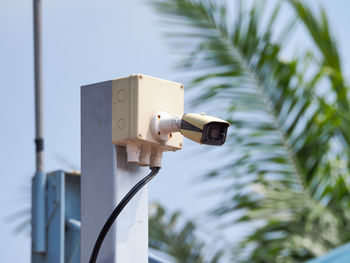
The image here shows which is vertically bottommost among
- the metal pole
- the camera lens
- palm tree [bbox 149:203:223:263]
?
palm tree [bbox 149:203:223:263]

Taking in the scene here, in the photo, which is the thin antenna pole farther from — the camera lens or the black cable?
the camera lens

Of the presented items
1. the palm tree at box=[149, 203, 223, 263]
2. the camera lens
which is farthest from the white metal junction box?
the palm tree at box=[149, 203, 223, 263]

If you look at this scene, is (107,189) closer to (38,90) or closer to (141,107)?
(141,107)

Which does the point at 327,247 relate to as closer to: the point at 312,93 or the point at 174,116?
the point at 312,93

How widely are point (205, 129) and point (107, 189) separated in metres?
0.28

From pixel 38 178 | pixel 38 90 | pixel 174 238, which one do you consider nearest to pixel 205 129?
pixel 38 178

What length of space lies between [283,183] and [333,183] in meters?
0.35

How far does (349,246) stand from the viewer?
215 cm

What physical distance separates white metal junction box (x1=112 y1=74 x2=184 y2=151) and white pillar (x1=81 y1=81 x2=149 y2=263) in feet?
0.11

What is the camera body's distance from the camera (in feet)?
4.67

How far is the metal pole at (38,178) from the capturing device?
99.7 inches

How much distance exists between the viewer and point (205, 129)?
4.66 feet

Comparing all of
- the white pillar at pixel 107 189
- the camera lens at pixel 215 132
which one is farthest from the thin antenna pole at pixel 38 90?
the camera lens at pixel 215 132

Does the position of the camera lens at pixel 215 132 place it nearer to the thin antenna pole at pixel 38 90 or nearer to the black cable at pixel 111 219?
the black cable at pixel 111 219
